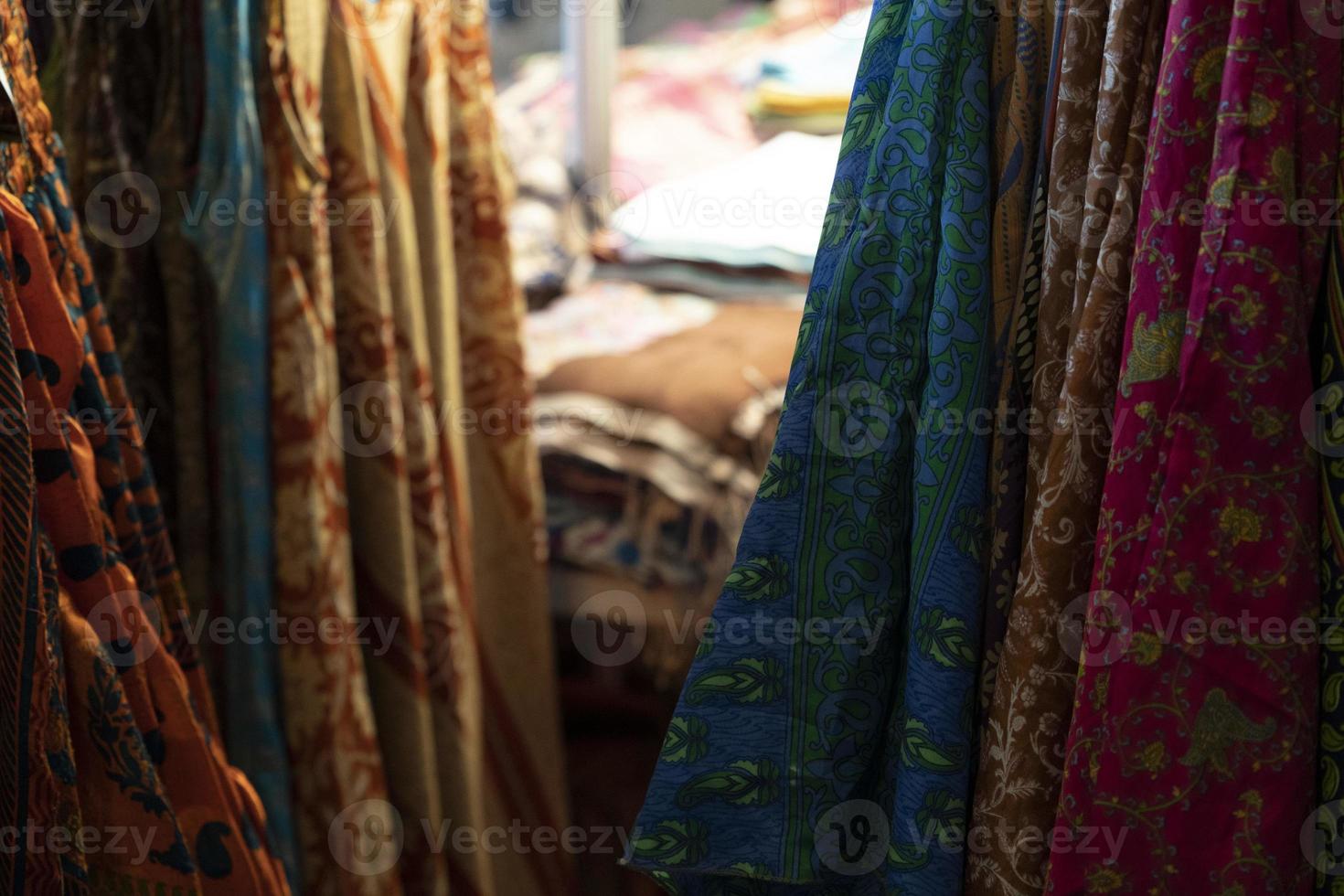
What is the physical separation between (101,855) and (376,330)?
0.47 meters

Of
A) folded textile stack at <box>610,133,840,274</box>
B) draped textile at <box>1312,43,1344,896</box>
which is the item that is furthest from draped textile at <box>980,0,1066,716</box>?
folded textile stack at <box>610,133,840,274</box>

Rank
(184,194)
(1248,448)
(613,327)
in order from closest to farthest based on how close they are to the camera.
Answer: (1248,448), (184,194), (613,327)

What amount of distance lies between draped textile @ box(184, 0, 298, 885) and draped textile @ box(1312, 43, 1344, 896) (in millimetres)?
716

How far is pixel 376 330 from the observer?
0.99 m

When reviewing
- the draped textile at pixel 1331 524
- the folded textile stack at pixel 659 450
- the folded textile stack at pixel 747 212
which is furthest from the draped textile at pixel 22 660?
the folded textile stack at pixel 747 212

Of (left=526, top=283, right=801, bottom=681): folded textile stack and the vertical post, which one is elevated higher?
the vertical post

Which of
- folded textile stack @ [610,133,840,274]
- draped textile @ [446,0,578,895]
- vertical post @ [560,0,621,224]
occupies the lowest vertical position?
draped textile @ [446,0,578,895]

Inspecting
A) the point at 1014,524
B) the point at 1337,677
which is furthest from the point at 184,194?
the point at 1337,677

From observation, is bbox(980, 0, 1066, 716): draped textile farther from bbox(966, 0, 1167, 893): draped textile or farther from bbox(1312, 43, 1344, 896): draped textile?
bbox(1312, 43, 1344, 896): draped textile

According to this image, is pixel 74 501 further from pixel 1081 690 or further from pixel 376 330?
pixel 1081 690

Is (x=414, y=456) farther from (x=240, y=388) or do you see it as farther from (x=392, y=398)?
(x=240, y=388)

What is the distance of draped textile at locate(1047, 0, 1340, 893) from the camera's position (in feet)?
1.74

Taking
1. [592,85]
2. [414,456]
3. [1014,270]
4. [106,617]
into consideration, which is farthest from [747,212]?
[106,617]

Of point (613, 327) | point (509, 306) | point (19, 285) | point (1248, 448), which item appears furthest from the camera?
point (613, 327)
